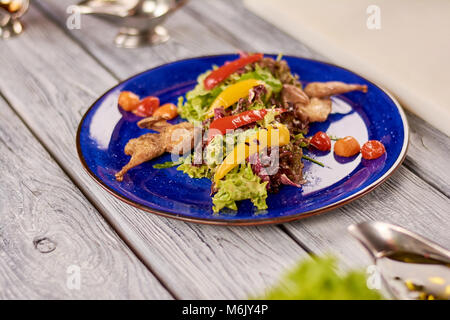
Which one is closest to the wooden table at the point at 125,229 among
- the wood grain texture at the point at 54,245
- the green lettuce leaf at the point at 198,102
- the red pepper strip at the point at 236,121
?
the wood grain texture at the point at 54,245

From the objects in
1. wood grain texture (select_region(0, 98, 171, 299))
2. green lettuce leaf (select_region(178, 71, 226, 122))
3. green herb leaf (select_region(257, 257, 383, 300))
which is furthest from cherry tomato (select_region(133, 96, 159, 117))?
green herb leaf (select_region(257, 257, 383, 300))

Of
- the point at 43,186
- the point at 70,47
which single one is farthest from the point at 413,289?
the point at 70,47

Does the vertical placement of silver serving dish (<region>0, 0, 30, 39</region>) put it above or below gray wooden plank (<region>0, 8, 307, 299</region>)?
below

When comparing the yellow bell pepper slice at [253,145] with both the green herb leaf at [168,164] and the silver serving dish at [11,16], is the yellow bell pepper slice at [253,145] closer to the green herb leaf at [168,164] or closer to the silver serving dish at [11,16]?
the green herb leaf at [168,164]

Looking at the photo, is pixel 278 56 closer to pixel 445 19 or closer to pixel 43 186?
pixel 445 19

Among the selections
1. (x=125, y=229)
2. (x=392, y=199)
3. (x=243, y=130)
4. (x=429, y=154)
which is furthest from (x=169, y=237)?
(x=429, y=154)

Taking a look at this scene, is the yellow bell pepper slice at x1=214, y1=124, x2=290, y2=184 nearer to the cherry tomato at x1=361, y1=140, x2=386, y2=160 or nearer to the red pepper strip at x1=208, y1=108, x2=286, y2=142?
the red pepper strip at x1=208, y1=108, x2=286, y2=142
